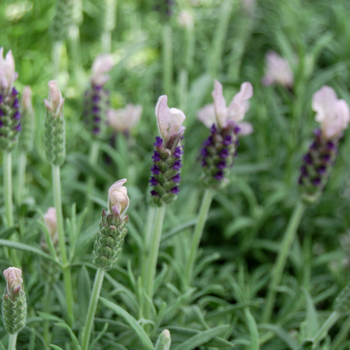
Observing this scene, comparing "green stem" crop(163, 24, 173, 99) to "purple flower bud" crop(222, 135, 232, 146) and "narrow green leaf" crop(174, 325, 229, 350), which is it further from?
"narrow green leaf" crop(174, 325, 229, 350)

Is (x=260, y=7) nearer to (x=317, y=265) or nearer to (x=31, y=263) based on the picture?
(x=317, y=265)

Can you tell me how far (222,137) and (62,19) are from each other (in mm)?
997

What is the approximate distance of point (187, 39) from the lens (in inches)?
86.9

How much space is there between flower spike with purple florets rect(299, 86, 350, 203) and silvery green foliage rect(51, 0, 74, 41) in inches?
42.9

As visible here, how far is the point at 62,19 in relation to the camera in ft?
5.86

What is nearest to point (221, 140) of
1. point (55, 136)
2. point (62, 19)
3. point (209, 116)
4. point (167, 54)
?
point (209, 116)

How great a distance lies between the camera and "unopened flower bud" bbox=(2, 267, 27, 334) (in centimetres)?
91

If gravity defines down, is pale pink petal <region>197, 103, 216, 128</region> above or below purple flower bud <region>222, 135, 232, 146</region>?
below

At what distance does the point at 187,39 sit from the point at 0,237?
146 centimetres

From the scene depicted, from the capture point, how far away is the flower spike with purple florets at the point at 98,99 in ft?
5.63

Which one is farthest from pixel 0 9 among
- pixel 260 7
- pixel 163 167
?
pixel 163 167

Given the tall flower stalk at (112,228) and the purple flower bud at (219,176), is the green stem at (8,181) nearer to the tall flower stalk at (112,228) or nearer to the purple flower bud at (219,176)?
the tall flower stalk at (112,228)

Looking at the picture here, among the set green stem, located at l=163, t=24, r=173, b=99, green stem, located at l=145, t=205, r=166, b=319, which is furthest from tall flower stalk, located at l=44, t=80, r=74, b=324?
green stem, located at l=163, t=24, r=173, b=99

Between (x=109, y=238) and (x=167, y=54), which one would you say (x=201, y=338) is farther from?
(x=167, y=54)
